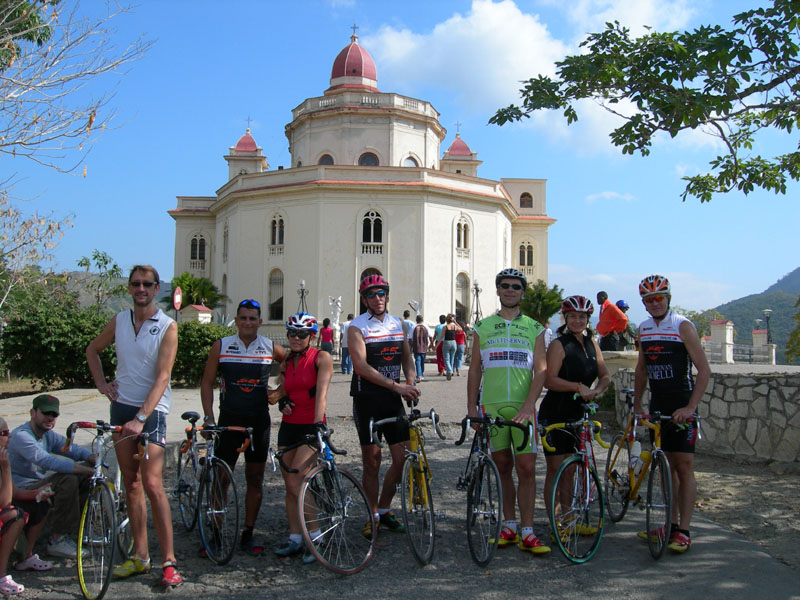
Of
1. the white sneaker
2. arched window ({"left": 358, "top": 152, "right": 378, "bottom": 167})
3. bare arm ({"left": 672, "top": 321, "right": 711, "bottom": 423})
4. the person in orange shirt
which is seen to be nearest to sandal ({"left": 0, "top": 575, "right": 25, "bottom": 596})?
the white sneaker

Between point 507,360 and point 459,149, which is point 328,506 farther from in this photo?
point 459,149

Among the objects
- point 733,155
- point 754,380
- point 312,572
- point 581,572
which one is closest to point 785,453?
point 754,380

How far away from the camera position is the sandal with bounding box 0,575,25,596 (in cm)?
407

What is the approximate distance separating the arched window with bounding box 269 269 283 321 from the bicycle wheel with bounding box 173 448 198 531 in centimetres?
3426

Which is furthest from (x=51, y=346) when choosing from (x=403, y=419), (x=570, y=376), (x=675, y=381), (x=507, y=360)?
(x=675, y=381)

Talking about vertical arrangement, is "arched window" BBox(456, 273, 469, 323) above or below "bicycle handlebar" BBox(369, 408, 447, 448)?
above

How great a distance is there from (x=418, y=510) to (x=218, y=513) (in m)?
1.38

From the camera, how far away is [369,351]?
205 inches

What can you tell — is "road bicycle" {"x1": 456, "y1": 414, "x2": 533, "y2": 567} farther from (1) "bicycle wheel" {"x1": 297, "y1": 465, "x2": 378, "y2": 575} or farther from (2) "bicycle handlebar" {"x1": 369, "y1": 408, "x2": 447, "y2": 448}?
(1) "bicycle wheel" {"x1": 297, "y1": 465, "x2": 378, "y2": 575}

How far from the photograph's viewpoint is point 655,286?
17.1ft

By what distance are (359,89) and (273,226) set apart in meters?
10.5

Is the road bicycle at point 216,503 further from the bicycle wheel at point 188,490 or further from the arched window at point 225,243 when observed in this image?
the arched window at point 225,243

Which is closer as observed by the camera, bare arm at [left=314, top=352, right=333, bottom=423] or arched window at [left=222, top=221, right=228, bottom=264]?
bare arm at [left=314, top=352, right=333, bottom=423]

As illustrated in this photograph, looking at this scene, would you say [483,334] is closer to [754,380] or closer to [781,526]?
[781,526]
